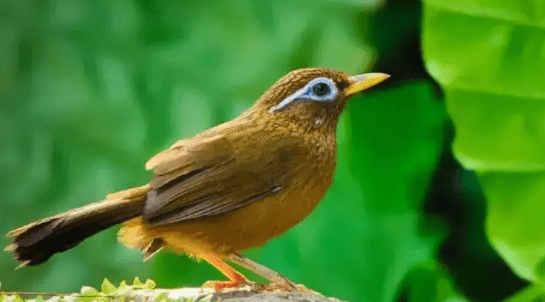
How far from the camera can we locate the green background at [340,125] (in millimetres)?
1770

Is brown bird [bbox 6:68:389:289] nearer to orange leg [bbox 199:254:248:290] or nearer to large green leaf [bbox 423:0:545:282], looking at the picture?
orange leg [bbox 199:254:248:290]

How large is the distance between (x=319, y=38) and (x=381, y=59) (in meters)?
0.12

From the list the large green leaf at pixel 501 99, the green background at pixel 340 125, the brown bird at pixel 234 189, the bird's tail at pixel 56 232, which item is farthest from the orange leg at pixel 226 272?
the large green leaf at pixel 501 99

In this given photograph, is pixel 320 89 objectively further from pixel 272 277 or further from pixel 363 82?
pixel 272 277

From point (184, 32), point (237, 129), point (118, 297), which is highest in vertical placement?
point (184, 32)

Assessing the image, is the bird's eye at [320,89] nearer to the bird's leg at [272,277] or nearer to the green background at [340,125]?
the bird's leg at [272,277]

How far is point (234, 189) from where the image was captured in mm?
1031

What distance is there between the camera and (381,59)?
1.89m

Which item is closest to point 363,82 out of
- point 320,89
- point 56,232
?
point 320,89

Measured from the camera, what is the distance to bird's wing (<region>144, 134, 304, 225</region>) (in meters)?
1.02

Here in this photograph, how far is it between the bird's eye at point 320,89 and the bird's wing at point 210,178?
0.07 meters

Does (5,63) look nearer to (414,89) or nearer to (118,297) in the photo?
(414,89)

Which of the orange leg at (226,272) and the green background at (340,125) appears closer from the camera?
the orange leg at (226,272)

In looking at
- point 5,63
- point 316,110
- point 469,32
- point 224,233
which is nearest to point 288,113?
point 316,110
